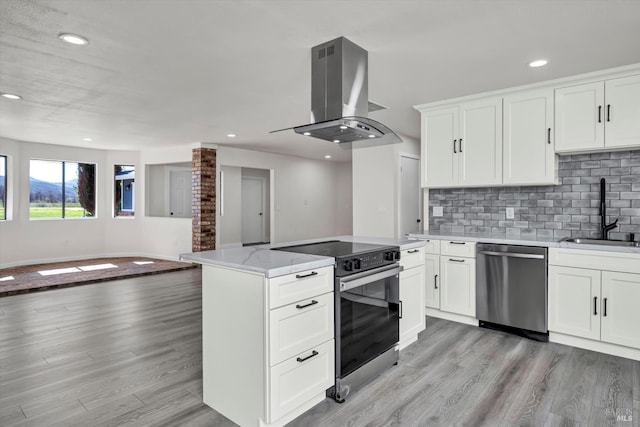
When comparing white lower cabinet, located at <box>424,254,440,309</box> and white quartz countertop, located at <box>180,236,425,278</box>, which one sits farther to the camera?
white lower cabinet, located at <box>424,254,440,309</box>

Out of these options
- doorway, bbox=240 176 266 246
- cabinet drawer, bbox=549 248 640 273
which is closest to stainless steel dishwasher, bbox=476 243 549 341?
cabinet drawer, bbox=549 248 640 273

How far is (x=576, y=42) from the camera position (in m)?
2.57

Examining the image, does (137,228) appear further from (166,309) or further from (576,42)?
(576,42)

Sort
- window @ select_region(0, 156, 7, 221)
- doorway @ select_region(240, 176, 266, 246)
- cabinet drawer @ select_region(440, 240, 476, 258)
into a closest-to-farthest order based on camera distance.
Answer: cabinet drawer @ select_region(440, 240, 476, 258) → window @ select_region(0, 156, 7, 221) → doorway @ select_region(240, 176, 266, 246)

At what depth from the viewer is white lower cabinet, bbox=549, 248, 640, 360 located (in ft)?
9.30

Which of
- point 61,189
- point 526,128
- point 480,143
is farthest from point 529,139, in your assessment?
point 61,189

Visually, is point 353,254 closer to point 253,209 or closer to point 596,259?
point 596,259

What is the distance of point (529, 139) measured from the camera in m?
3.53

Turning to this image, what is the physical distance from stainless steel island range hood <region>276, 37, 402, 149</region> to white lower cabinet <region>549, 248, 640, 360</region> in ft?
6.64

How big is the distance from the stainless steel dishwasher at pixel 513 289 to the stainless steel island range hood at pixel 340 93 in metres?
1.74

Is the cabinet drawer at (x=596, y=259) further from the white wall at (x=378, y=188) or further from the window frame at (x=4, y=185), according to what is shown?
the window frame at (x=4, y=185)

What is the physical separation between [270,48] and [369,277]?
1827 millimetres

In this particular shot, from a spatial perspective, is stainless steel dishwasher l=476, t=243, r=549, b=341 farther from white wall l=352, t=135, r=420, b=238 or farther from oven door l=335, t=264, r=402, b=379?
white wall l=352, t=135, r=420, b=238

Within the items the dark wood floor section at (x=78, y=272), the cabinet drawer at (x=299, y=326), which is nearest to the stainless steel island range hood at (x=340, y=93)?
the cabinet drawer at (x=299, y=326)
